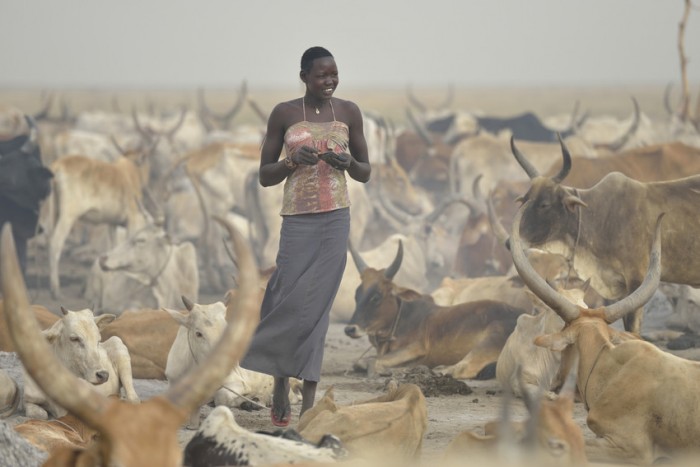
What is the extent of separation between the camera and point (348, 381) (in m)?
9.45

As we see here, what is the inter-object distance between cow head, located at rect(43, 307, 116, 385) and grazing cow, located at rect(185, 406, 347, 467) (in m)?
2.24

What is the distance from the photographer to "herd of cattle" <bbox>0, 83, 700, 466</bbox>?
4.19 meters

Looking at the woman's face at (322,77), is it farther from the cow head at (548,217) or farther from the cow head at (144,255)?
the cow head at (144,255)

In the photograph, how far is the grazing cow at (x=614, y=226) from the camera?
9461 mm

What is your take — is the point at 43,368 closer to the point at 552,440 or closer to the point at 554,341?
the point at 552,440

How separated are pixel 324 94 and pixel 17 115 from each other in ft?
60.7

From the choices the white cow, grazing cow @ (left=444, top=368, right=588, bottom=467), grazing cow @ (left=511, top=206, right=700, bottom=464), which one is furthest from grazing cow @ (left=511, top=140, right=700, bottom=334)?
grazing cow @ (left=444, top=368, right=588, bottom=467)

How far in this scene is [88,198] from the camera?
51.3ft

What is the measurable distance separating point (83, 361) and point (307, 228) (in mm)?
1532

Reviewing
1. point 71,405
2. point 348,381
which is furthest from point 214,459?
point 348,381

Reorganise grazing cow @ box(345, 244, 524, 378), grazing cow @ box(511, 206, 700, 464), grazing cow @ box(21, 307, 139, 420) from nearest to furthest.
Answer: grazing cow @ box(511, 206, 700, 464), grazing cow @ box(21, 307, 139, 420), grazing cow @ box(345, 244, 524, 378)

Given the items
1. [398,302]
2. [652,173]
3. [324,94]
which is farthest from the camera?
[652,173]

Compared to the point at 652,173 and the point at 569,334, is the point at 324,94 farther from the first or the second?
the point at 652,173

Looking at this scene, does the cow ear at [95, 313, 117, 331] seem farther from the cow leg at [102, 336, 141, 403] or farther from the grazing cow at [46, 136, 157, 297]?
the grazing cow at [46, 136, 157, 297]
